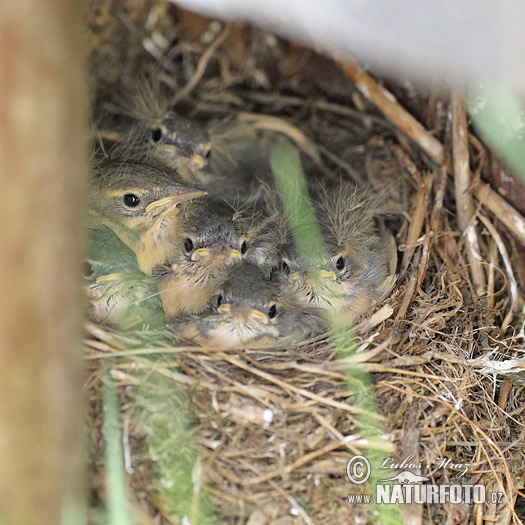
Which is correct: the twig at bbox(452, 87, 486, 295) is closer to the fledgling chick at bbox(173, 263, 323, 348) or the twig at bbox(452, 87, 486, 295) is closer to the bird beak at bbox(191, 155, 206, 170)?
the fledgling chick at bbox(173, 263, 323, 348)

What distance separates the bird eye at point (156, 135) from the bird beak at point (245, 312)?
3.05 feet

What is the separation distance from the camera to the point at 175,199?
7.36ft

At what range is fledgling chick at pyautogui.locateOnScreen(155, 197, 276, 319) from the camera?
2.29m

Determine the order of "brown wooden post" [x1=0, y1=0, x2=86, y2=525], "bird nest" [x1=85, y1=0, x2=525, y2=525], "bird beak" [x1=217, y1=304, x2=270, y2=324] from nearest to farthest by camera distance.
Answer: "brown wooden post" [x1=0, y1=0, x2=86, y2=525] < "bird nest" [x1=85, y1=0, x2=525, y2=525] < "bird beak" [x1=217, y1=304, x2=270, y2=324]

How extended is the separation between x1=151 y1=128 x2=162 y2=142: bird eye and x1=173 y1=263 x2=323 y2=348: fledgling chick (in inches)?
30.2

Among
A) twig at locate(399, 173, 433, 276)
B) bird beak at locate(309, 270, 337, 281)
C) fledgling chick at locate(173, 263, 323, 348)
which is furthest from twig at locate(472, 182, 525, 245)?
fledgling chick at locate(173, 263, 323, 348)

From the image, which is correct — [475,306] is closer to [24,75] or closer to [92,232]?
[92,232]

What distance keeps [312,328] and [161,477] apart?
2.47ft

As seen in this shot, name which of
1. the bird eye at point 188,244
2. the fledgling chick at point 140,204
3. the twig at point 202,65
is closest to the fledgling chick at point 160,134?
the twig at point 202,65

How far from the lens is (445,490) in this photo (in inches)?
70.8

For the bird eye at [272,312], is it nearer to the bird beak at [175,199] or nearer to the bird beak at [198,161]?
the bird beak at [175,199]

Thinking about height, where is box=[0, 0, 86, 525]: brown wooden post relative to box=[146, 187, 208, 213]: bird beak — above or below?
below

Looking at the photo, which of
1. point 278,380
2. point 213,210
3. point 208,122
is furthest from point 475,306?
point 208,122

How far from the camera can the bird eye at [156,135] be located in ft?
8.82
